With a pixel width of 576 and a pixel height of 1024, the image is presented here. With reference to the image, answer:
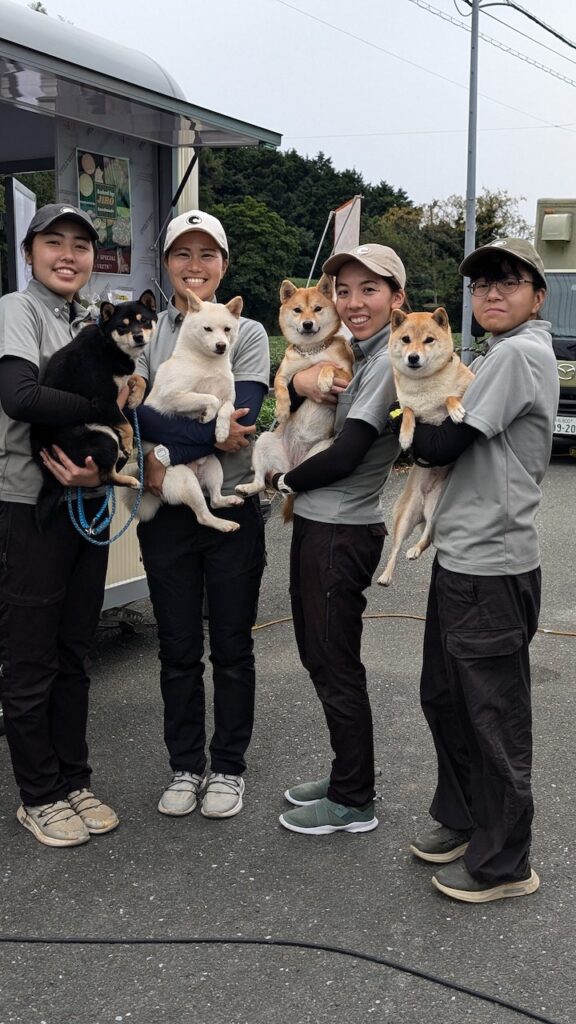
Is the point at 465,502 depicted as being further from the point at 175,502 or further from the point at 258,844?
the point at 258,844

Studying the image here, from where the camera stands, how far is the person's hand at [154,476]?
3441mm

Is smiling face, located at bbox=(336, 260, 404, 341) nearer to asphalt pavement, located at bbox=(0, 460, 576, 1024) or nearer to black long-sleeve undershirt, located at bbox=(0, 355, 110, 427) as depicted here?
black long-sleeve undershirt, located at bbox=(0, 355, 110, 427)

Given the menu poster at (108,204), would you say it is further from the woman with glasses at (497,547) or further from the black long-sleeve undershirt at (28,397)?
the woman with glasses at (497,547)

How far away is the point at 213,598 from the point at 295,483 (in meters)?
0.62

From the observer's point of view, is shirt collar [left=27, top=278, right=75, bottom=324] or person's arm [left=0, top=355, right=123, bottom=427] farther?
shirt collar [left=27, top=278, right=75, bottom=324]

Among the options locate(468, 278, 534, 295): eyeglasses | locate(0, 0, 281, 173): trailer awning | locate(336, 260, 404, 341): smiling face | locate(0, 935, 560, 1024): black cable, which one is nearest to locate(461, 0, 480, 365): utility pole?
locate(0, 0, 281, 173): trailer awning

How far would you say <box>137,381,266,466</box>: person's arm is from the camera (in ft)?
11.3

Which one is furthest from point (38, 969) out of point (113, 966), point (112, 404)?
point (112, 404)

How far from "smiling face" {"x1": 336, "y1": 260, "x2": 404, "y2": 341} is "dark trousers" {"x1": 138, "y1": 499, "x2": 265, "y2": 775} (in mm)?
828

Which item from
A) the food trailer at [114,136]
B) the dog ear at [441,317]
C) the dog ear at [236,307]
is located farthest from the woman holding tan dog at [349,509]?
the food trailer at [114,136]

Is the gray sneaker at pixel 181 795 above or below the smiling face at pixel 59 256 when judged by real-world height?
below

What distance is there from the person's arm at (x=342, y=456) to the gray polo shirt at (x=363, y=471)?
5cm

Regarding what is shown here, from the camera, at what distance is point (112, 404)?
3.29m

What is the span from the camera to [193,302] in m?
3.37
